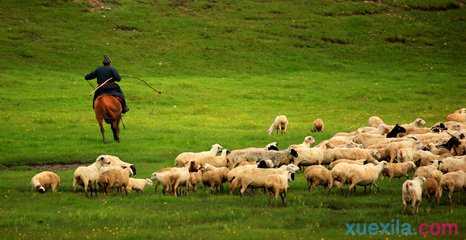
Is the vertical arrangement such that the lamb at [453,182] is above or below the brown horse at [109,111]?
below

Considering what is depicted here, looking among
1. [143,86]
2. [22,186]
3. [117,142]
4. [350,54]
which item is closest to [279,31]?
[350,54]

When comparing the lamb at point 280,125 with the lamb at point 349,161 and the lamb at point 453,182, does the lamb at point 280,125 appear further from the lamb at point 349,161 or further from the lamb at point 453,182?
the lamb at point 453,182

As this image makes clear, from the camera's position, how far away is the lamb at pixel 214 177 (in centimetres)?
2384

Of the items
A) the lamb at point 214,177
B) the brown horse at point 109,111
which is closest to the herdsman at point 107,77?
the brown horse at point 109,111

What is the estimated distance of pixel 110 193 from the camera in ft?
77.9

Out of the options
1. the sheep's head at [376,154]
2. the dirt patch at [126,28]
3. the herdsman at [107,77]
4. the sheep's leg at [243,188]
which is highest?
the dirt patch at [126,28]

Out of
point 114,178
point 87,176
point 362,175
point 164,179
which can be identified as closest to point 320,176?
point 362,175

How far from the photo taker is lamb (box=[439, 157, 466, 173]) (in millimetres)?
23609

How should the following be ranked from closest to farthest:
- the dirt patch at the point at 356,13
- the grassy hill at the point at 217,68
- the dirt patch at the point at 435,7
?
the grassy hill at the point at 217,68, the dirt patch at the point at 356,13, the dirt patch at the point at 435,7

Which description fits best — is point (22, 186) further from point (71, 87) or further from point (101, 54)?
point (101, 54)

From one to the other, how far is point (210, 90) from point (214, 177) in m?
27.2

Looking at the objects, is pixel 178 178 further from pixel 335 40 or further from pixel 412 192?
pixel 335 40

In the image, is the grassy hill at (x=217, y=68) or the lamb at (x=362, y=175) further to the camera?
the grassy hill at (x=217, y=68)

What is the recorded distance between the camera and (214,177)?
23844mm
